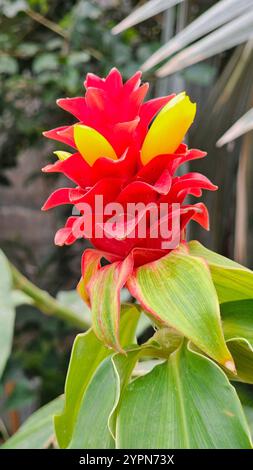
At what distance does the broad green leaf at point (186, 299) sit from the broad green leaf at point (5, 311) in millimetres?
249

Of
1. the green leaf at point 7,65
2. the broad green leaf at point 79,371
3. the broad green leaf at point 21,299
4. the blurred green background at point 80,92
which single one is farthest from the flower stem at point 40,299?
the green leaf at point 7,65

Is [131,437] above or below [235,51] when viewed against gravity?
below

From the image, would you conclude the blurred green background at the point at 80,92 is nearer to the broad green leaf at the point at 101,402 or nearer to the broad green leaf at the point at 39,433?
the broad green leaf at the point at 39,433

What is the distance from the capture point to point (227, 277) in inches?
15.9

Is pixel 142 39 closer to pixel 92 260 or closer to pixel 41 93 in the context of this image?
pixel 41 93

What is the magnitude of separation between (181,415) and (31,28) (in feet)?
4.24

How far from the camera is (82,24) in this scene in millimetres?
1299

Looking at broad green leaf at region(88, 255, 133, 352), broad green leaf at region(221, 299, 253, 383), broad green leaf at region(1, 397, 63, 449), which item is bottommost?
broad green leaf at region(1, 397, 63, 449)

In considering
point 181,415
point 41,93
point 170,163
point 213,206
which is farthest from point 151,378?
point 41,93

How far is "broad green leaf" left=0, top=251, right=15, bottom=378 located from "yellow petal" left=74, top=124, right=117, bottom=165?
0.27 metres

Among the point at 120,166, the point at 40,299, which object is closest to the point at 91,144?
the point at 120,166

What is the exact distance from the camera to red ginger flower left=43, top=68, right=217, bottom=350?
381 millimetres

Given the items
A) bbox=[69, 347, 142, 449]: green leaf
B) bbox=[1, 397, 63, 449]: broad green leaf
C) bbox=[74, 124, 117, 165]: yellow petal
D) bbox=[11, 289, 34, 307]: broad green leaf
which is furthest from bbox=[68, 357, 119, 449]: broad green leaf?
bbox=[11, 289, 34, 307]: broad green leaf

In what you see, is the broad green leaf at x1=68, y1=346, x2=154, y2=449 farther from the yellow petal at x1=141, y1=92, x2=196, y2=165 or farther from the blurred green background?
the blurred green background
